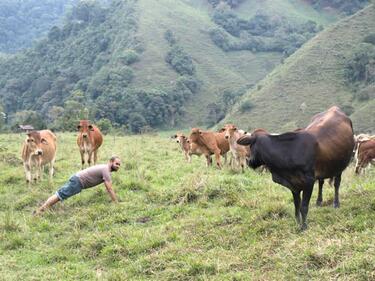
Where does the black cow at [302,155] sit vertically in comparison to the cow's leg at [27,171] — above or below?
above

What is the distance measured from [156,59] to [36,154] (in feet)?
264

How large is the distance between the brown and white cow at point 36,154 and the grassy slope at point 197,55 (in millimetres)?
63482

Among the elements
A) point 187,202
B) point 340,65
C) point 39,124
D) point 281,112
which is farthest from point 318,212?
point 340,65

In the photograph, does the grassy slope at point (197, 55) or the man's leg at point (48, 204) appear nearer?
the man's leg at point (48, 204)

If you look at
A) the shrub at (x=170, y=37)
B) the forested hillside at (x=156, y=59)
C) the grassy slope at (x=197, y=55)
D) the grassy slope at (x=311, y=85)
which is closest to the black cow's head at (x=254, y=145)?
the grassy slope at (x=311, y=85)

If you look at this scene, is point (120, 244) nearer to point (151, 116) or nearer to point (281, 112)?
point (281, 112)

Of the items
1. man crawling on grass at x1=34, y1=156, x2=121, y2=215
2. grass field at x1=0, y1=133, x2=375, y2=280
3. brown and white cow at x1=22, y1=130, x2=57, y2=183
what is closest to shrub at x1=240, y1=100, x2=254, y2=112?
brown and white cow at x1=22, y1=130, x2=57, y2=183

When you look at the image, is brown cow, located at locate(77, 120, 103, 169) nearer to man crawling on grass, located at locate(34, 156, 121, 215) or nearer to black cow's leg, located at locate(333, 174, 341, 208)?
man crawling on grass, located at locate(34, 156, 121, 215)

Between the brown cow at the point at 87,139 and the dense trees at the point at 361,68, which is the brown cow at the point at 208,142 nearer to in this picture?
the brown cow at the point at 87,139

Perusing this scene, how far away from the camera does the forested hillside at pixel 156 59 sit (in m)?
77.8

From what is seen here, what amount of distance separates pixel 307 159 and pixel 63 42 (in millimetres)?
101364

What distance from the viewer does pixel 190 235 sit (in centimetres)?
880

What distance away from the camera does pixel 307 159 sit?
788cm

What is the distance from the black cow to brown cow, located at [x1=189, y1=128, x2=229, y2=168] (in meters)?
9.47
